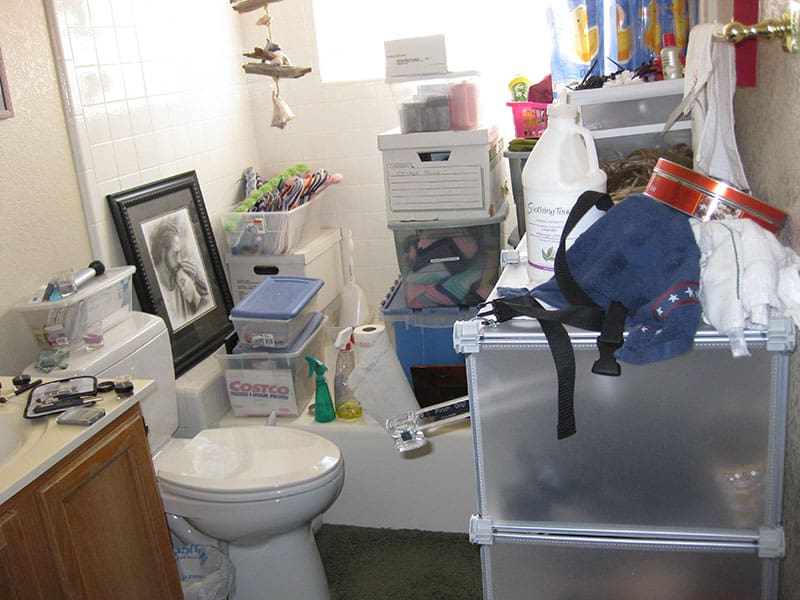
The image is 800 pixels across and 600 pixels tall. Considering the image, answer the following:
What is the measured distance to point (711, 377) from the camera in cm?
119

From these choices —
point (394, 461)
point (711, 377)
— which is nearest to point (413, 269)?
point (394, 461)

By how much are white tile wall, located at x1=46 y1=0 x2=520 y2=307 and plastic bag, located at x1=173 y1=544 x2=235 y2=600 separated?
972 mm

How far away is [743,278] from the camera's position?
1112 mm

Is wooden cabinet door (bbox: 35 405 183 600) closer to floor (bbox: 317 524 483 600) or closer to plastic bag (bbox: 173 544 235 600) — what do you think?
plastic bag (bbox: 173 544 235 600)

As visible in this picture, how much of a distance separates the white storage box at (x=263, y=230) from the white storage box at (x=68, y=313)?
903 millimetres

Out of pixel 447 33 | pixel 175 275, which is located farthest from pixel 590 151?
pixel 447 33

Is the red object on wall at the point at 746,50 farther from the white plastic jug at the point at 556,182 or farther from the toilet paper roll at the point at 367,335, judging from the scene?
the toilet paper roll at the point at 367,335

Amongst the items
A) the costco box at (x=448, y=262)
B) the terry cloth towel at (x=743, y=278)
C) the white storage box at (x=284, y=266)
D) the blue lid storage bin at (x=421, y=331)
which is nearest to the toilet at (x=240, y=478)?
the blue lid storage bin at (x=421, y=331)

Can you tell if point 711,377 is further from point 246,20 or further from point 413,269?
point 246,20

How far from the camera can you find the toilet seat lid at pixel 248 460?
203 cm

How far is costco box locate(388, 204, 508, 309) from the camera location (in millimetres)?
2549

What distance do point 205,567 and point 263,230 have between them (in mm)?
1316

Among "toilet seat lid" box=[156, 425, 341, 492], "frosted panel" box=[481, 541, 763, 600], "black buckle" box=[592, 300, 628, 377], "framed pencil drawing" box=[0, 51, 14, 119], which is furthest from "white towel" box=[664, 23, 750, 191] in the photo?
"framed pencil drawing" box=[0, 51, 14, 119]

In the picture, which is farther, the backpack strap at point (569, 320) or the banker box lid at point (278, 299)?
the banker box lid at point (278, 299)
